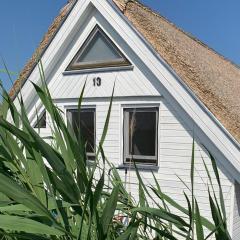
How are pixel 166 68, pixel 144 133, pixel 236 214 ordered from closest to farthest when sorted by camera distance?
pixel 236 214 < pixel 166 68 < pixel 144 133

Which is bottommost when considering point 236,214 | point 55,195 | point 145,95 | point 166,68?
point 55,195

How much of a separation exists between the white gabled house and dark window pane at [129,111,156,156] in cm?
2

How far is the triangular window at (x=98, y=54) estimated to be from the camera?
684cm

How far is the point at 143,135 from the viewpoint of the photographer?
6.76 m

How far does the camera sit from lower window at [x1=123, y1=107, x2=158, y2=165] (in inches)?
261

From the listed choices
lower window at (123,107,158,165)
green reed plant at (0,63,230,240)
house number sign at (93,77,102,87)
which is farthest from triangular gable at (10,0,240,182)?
green reed plant at (0,63,230,240)

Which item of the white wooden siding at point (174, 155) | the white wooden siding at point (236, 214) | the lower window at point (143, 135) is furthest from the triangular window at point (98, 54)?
the white wooden siding at point (236, 214)

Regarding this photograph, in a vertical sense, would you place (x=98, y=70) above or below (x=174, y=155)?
above

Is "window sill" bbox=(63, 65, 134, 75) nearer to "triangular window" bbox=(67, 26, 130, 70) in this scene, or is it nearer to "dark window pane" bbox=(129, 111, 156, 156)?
"triangular window" bbox=(67, 26, 130, 70)

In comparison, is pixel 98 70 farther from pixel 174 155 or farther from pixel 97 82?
pixel 174 155

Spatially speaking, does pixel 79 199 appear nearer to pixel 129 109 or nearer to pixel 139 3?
pixel 129 109

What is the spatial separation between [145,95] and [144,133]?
0.64 m

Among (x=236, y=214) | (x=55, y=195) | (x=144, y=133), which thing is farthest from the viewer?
(x=144, y=133)

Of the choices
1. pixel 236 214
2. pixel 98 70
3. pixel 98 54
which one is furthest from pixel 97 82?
pixel 236 214
